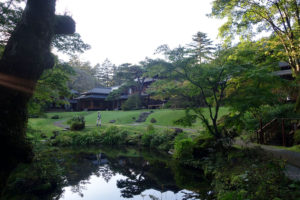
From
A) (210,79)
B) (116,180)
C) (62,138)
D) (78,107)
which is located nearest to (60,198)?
(116,180)

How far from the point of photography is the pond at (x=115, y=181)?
6.42m

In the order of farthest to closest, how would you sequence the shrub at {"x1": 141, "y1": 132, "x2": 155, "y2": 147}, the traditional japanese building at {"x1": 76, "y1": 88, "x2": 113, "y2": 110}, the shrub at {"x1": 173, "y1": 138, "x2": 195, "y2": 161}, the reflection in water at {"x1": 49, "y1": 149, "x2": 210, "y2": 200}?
the traditional japanese building at {"x1": 76, "y1": 88, "x2": 113, "y2": 110} → the shrub at {"x1": 141, "y1": 132, "x2": 155, "y2": 147} → the shrub at {"x1": 173, "y1": 138, "x2": 195, "y2": 161} → the reflection in water at {"x1": 49, "y1": 149, "x2": 210, "y2": 200}

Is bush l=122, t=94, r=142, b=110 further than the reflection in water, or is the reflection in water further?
bush l=122, t=94, r=142, b=110

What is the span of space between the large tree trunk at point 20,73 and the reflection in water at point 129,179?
4.84 metres

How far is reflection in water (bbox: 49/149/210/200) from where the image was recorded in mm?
6551

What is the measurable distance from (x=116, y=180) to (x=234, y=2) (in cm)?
1155

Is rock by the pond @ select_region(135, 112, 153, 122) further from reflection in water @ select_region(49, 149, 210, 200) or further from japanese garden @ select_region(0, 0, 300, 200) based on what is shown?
reflection in water @ select_region(49, 149, 210, 200)

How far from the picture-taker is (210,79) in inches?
313

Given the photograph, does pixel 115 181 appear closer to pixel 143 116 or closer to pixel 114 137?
pixel 114 137

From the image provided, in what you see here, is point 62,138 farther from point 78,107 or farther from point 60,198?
point 78,107

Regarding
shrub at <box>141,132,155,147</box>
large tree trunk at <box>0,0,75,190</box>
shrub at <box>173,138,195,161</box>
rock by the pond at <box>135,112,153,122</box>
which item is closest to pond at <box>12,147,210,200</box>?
shrub at <box>173,138,195,161</box>

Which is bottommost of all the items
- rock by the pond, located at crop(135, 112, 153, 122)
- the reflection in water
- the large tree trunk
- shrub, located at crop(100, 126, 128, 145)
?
the reflection in water

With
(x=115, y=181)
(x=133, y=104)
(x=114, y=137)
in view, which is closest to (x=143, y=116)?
(x=133, y=104)

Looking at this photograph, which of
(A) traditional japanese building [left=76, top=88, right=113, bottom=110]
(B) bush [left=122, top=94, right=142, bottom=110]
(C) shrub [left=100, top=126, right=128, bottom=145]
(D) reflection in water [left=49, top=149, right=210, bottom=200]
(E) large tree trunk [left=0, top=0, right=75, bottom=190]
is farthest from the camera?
(A) traditional japanese building [left=76, top=88, right=113, bottom=110]
